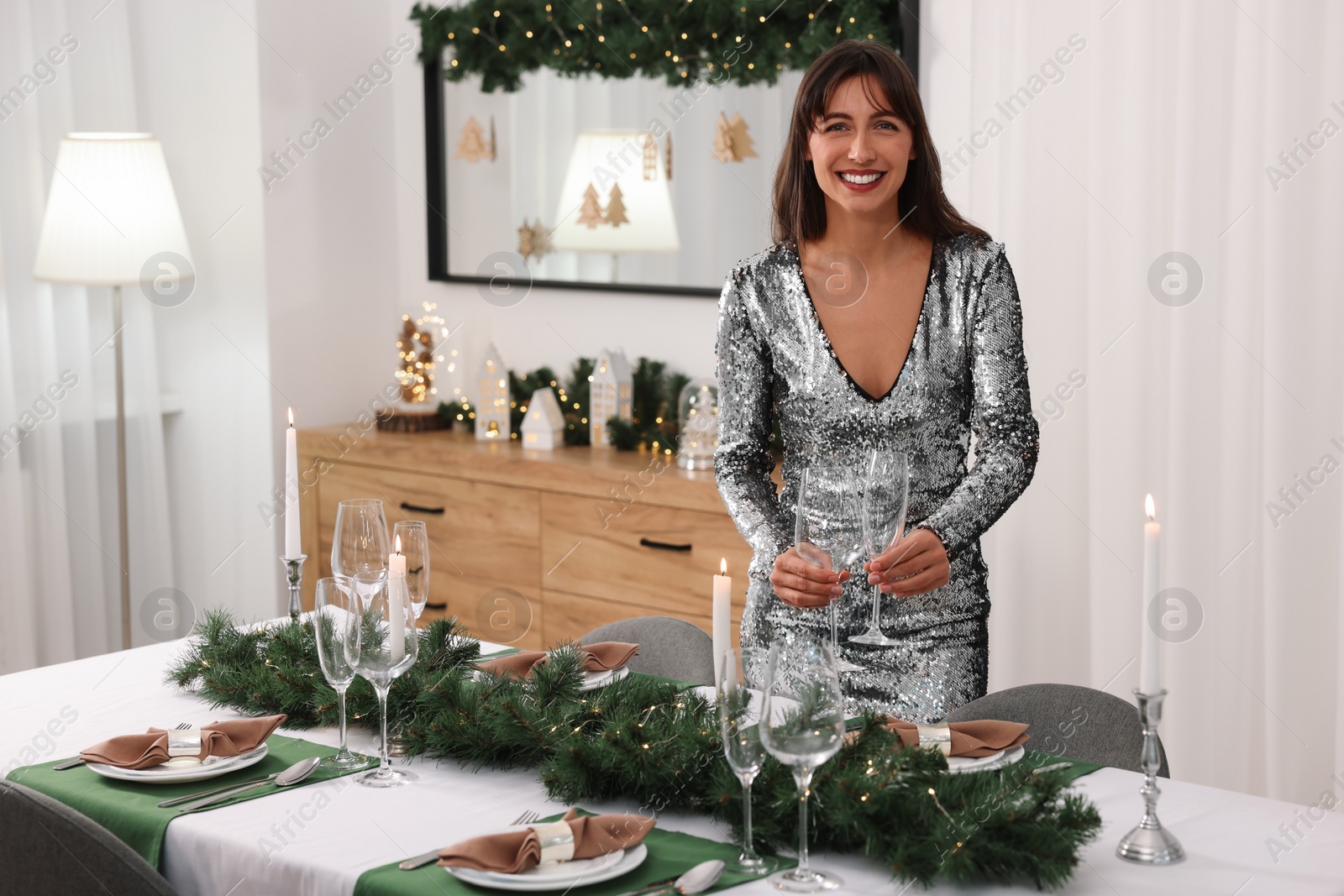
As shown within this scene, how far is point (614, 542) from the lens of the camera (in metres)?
3.67

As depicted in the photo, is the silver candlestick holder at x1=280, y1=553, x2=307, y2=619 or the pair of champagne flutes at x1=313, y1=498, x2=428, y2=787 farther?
the silver candlestick holder at x1=280, y1=553, x2=307, y2=619

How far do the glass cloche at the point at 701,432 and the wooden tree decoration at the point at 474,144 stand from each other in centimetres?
115

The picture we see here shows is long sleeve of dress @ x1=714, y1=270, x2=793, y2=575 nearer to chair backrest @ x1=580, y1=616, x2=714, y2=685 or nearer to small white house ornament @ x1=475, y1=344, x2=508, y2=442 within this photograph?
chair backrest @ x1=580, y1=616, x2=714, y2=685

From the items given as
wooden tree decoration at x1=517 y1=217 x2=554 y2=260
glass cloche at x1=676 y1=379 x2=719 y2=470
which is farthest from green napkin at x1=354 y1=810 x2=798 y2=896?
wooden tree decoration at x1=517 y1=217 x2=554 y2=260

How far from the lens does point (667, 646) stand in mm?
2369

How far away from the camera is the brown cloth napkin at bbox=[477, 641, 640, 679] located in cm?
198

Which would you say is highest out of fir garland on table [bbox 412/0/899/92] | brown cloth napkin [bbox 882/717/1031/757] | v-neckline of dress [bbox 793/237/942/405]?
fir garland on table [bbox 412/0/899/92]

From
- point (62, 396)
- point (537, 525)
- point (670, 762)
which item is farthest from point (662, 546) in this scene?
point (670, 762)

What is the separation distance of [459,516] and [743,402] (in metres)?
1.85

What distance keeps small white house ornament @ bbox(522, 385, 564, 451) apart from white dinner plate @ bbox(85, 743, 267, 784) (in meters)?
2.34

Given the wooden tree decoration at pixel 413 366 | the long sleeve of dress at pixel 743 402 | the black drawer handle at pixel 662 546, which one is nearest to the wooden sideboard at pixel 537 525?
the black drawer handle at pixel 662 546

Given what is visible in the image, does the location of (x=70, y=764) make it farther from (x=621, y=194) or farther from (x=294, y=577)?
(x=621, y=194)

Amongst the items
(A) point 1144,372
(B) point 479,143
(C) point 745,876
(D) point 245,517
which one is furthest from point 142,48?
(C) point 745,876

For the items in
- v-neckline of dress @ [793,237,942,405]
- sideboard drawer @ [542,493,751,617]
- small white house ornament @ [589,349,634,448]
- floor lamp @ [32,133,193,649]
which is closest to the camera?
v-neckline of dress @ [793,237,942,405]
